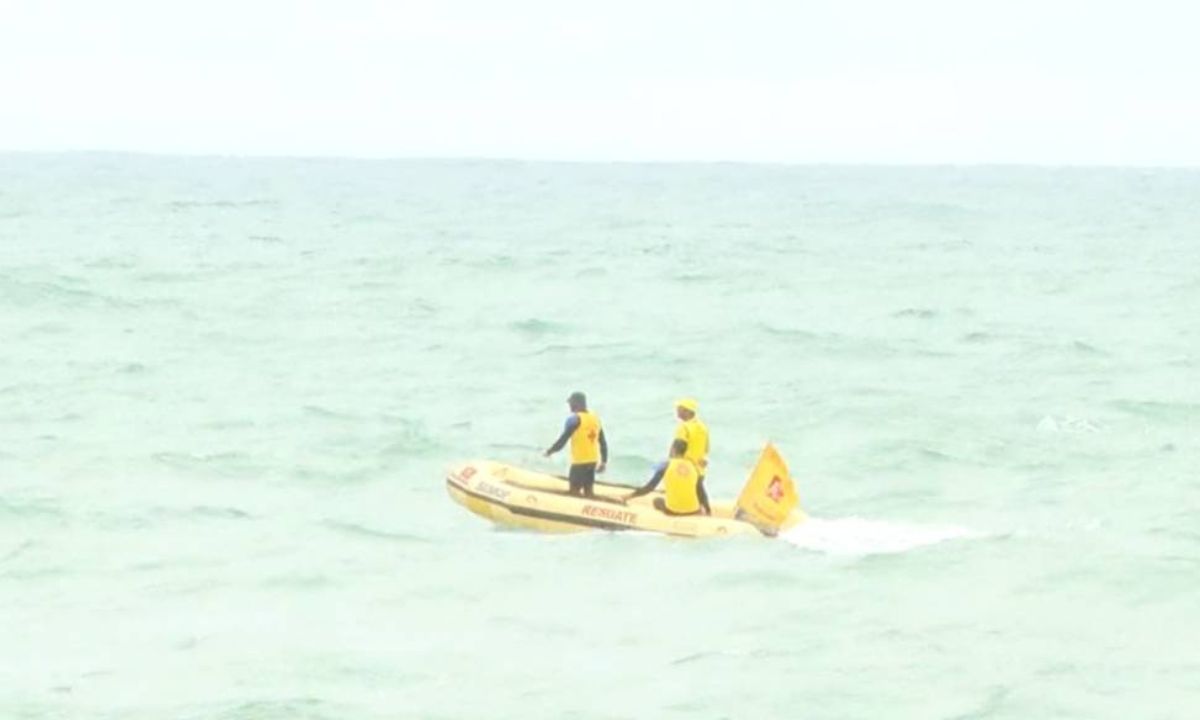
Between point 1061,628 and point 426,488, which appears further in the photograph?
point 426,488

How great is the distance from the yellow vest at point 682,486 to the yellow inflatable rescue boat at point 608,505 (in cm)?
13

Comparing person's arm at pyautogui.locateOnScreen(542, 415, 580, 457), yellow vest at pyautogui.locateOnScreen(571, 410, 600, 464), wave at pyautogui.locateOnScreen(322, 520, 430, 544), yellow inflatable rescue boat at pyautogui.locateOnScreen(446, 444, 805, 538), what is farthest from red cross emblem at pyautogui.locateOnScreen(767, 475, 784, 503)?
wave at pyautogui.locateOnScreen(322, 520, 430, 544)

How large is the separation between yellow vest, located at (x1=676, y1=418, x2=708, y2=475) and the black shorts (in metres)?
1.21

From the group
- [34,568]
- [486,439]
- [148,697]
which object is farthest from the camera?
[486,439]

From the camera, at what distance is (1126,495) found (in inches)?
966

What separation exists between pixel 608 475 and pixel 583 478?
375 cm

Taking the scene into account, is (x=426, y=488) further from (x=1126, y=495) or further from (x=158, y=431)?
(x=1126, y=495)

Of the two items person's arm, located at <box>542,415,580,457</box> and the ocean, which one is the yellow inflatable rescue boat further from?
person's arm, located at <box>542,415,580,457</box>

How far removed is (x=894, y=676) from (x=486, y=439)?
1255 centimetres

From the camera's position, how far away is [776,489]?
71.4 ft

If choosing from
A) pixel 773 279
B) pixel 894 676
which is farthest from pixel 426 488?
pixel 773 279

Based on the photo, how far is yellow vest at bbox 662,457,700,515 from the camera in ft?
71.7

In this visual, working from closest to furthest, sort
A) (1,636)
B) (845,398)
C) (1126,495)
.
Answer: (1,636) → (1126,495) → (845,398)

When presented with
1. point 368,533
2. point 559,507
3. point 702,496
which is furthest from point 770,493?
point 368,533
